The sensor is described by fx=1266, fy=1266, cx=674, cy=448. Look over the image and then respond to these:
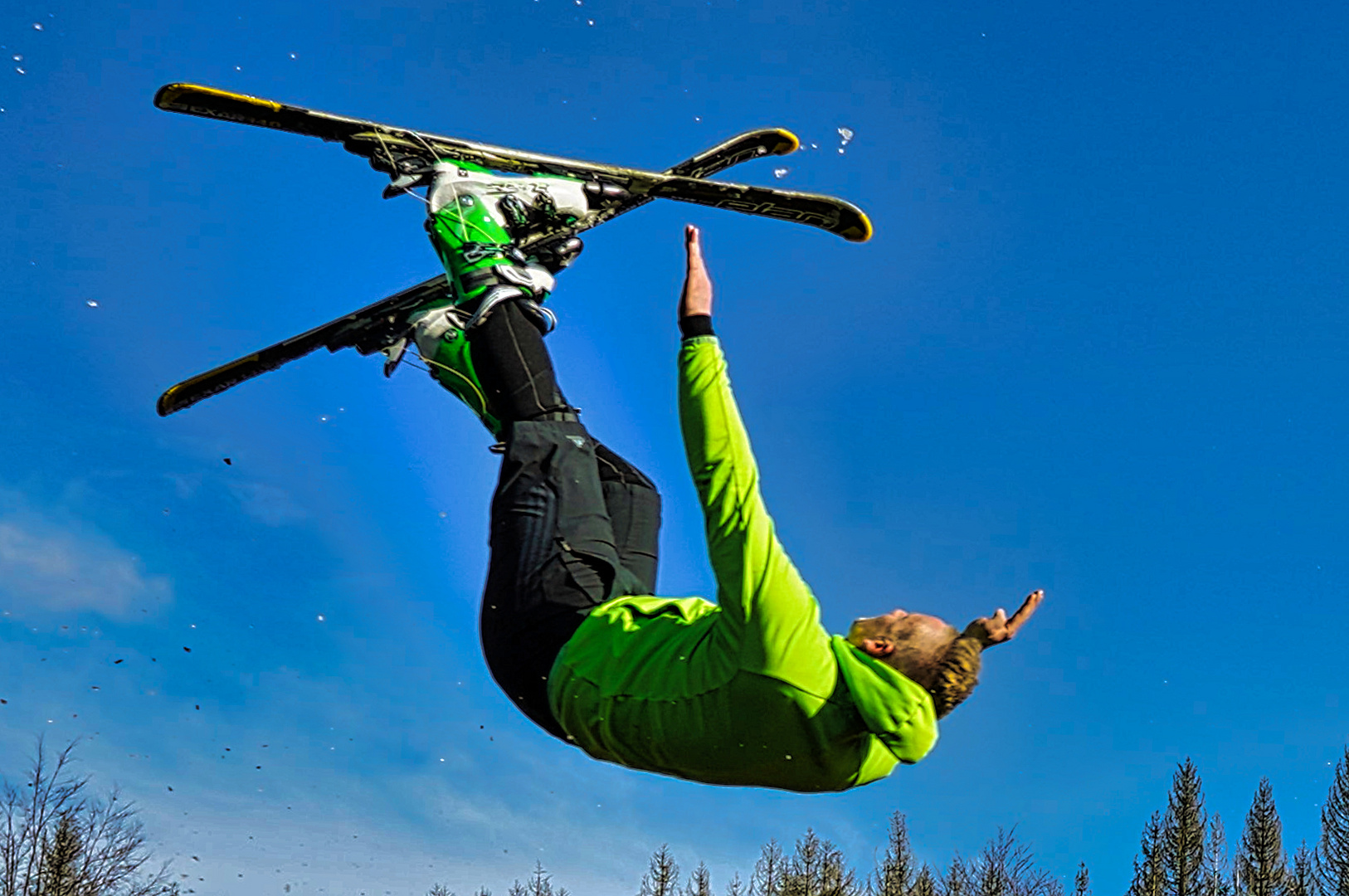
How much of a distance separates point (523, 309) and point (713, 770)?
1.82 m

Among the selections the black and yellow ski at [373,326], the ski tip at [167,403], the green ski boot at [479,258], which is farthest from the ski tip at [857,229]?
the ski tip at [167,403]

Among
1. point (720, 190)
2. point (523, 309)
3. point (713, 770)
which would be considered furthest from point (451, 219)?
point (713, 770)

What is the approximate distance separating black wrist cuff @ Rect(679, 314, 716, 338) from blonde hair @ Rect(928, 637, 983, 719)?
115 cm

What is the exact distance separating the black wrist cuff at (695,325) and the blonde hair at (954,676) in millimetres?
1155

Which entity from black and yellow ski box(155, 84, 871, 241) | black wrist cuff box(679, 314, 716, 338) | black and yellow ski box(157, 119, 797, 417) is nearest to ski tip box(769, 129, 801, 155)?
black and yellow ski box(157, 119, 797, 417)

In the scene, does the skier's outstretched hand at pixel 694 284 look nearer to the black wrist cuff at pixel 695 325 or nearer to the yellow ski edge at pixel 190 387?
the black wrist cuff at pixel 695 325

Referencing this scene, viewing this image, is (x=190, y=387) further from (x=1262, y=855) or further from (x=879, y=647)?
(x=1262, y=855)

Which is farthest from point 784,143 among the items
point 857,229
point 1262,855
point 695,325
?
point 1262,855

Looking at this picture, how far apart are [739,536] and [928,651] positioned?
0.75 metres

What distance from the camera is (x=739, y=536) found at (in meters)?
3.27

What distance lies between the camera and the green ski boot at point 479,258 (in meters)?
4.56

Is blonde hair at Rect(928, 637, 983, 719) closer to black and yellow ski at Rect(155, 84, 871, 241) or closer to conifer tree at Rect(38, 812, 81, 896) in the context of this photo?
black and yellow ski at Rect(155, 84, 871, 241)

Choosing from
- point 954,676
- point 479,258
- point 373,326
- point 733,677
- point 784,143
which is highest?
point 784,143

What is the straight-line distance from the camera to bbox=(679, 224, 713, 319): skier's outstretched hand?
138 inches
